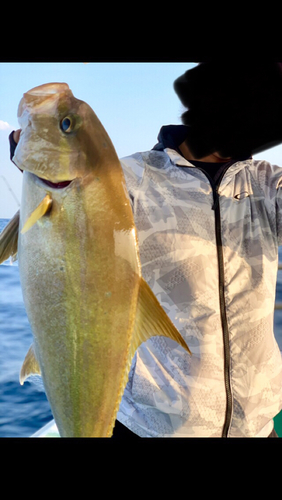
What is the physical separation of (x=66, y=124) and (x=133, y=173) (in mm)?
→ 702

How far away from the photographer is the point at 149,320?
2.89 ft

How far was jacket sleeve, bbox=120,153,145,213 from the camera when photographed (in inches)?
60.6

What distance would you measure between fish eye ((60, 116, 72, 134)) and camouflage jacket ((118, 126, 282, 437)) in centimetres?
68

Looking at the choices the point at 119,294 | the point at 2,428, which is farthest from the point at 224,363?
the point at 2,428

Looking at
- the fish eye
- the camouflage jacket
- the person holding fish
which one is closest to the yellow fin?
the fish eye

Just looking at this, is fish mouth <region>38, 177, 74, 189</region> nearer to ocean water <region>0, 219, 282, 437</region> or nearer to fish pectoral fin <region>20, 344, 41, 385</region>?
fish pectoral fin <region>20, 344, 41, 385</region>

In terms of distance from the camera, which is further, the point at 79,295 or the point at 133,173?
the point at 133,173

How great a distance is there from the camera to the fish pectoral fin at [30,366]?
0.97 meters

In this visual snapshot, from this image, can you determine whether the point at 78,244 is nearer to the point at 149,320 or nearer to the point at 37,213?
the point at 37,213

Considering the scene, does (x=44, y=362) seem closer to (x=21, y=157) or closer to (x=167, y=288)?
(x=21, y=157)

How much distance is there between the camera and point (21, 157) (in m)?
0.87

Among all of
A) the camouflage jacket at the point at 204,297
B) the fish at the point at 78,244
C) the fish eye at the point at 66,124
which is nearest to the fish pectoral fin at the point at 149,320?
the fish at the point at 78,244

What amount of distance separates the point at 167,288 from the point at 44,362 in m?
0.69

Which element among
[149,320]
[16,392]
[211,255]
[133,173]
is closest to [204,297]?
[211,255]
